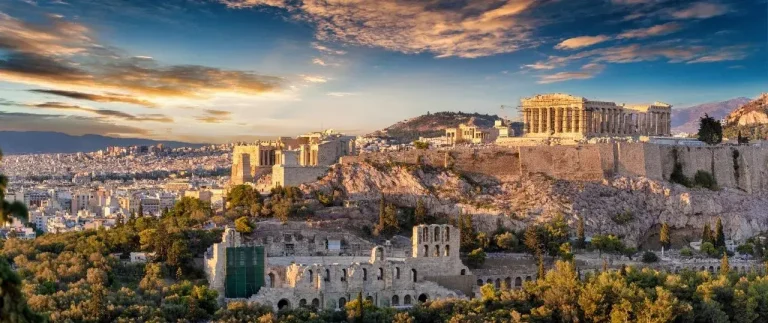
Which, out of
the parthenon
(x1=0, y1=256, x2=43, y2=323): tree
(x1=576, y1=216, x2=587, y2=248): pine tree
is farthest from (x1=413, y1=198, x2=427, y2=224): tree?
(x1=0, y1=256, x2=43, y2=323): tree

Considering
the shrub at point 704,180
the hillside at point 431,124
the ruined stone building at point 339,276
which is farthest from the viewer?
the hillside at point 431,124

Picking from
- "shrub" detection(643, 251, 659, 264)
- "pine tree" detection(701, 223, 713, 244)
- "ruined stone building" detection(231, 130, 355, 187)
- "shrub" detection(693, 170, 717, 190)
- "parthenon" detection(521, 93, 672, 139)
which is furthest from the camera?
"parthenon" detection(521, 93, 672, 139)

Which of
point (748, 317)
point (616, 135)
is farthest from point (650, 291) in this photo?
point (616, 135)

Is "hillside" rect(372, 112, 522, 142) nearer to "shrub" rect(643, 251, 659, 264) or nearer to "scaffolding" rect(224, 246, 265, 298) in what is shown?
"shrub" rect(643, 251, 659, 264)

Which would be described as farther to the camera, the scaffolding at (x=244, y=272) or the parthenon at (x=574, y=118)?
the parthenon at (x=574, y=118)

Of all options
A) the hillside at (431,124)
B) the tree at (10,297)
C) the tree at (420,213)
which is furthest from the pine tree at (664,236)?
the hillside at (431,124)

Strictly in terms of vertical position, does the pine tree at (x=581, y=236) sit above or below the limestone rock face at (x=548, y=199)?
below

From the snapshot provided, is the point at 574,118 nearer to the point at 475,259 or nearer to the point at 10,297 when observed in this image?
the point at 475,259

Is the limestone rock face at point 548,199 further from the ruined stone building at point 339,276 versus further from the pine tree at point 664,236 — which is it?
the ruined stone building at point 339,276
